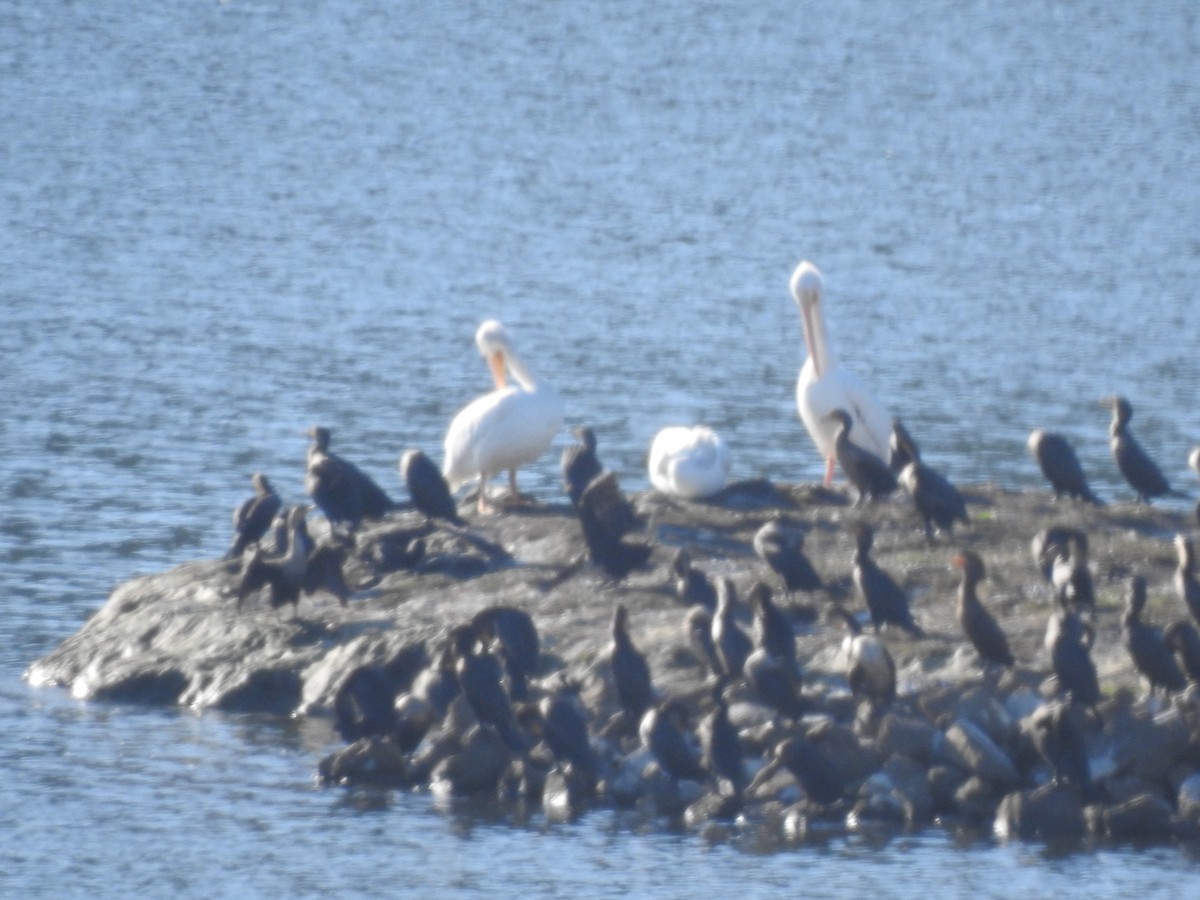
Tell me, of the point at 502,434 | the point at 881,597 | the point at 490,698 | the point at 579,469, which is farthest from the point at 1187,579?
the point at 502,434

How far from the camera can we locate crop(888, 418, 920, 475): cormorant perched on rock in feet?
61.9

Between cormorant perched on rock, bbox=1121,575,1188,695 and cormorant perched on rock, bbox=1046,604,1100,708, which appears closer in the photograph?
cormorant perched on rock, bbox=1046,604,1100,708

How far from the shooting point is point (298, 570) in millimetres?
17453

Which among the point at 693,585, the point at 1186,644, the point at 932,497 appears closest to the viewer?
the point at 1186,644

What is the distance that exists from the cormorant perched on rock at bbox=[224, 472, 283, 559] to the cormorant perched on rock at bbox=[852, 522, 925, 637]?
454cm

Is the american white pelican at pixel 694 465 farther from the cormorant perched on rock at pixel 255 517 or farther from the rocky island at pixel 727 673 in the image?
the cormorant perched on rock at pixel 255 517

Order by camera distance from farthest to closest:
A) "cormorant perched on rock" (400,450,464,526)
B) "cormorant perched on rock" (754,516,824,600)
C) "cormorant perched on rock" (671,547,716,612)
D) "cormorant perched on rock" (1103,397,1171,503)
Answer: "cormorant perched on rock" (1103,397,1171,503)
"cormorant perched on rock" (400,450,464,526)
"cormorant perched on rock" (671,547,716,612)
"cormorant perched on rock" (754,516,824,600)

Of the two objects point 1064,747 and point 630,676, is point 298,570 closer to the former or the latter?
point 630,676

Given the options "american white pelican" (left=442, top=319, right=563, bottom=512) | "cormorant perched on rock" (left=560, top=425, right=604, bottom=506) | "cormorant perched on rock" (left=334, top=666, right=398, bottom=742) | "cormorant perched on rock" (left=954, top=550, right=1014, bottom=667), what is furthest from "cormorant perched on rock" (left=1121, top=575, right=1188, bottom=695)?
"american white pelican" (left=442, top=319, right=563, bottom=512)

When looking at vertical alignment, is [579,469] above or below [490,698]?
above

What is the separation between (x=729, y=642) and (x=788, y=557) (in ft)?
3.37

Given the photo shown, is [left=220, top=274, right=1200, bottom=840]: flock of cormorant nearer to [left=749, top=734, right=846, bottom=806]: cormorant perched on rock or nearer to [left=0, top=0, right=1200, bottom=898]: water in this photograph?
[left=749, top=734, right=846, bottom=806]: cormorant perched on rock

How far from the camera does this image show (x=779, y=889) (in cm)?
1369

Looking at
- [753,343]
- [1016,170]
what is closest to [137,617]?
[753,343]
